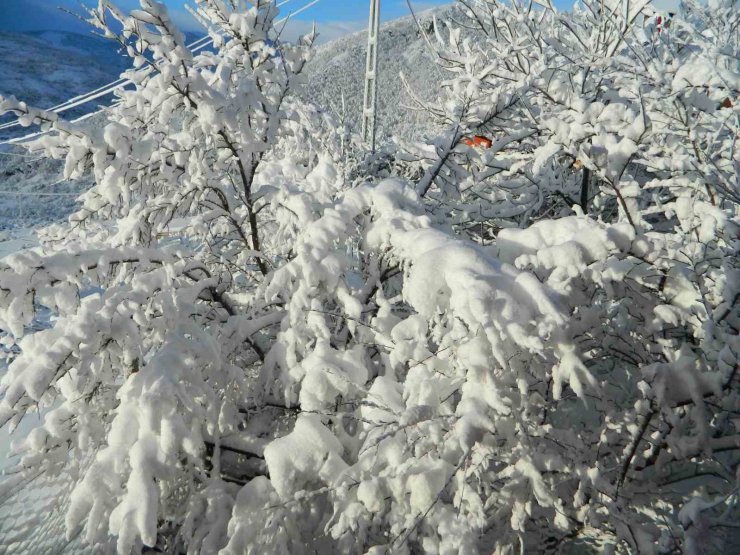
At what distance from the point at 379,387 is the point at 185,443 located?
A: 74 cm

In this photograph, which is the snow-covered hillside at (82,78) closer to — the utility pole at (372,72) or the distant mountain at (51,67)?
the distant mountain at (51,67)

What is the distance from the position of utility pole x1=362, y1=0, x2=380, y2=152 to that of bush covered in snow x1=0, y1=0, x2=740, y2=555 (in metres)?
4.95

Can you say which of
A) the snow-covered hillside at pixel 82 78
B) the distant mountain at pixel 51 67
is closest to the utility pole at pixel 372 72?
the snow-covered hillside at pixel 82 78

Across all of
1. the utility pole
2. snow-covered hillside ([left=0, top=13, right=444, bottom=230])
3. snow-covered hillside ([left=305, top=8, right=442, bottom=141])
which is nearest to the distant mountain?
snow-covered hillside ([left=0, top=13, right=444, bottom=230])

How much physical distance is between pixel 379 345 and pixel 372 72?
633 centimetres

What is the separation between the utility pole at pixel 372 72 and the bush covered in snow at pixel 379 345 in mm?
4953

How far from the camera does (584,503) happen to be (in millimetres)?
2082

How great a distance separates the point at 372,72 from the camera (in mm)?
7520

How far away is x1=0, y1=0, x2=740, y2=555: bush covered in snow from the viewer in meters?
1.67

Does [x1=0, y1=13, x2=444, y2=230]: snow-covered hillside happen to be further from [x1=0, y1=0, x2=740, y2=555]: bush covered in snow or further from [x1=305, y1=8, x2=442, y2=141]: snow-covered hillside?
[x1=0, y1=0, x2=740, y2=555]: bush covered in snow

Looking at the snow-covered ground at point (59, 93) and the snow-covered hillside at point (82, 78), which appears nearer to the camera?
the snow-covered ground at point (59, 93)

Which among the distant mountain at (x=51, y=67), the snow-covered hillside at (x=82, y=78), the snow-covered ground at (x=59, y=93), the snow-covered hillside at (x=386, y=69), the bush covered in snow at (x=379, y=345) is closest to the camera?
the bush covered in snow at (x=379, y=345)

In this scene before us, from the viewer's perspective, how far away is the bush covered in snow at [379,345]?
5.48 ft

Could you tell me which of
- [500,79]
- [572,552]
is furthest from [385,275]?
[500,79]
